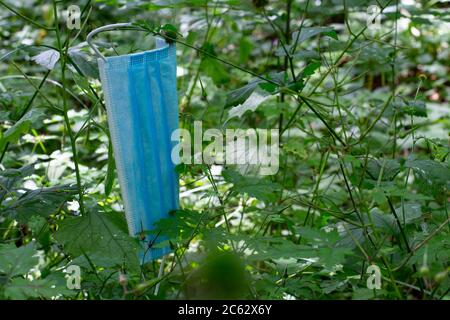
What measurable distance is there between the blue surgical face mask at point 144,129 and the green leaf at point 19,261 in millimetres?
310

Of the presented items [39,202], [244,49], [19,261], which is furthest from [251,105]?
[244,49]

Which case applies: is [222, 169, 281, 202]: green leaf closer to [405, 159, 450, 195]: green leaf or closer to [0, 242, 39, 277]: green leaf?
[405, 159, 450, 195]: green leaf

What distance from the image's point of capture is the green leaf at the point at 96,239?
1.43 meters

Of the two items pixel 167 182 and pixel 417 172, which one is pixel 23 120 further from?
pixel 417 172

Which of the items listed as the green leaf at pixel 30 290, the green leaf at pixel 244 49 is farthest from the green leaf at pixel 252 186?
the green leaf at pixel 244 49

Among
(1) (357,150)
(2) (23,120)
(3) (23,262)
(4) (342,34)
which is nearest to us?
(3) (23,262)

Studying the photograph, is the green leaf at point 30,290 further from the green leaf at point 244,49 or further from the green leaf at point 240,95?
the green leaf at point 244,49

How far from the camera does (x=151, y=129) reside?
154cm

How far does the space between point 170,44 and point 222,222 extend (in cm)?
76

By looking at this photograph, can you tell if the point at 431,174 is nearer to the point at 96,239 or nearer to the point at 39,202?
the point at 96,239

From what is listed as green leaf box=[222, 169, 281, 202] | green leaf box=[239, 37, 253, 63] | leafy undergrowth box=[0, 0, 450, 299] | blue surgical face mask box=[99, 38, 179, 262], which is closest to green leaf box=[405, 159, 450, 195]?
leafy undergrowth box=[0, 0, 450, 299]

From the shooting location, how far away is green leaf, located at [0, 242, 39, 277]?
46.3 inches

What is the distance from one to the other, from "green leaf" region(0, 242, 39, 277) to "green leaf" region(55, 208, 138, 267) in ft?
0.62
